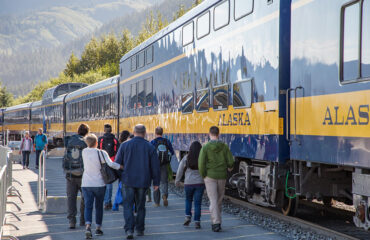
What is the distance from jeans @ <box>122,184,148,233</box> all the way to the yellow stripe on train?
250 centimetres

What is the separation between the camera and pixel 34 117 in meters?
45.5

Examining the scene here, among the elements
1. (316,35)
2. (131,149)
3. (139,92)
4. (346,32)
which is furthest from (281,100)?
(139,92)

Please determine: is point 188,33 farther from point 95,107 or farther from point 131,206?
point 95,107

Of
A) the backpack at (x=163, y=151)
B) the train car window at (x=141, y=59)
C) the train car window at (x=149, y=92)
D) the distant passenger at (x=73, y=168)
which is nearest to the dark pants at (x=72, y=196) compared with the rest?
the distant passenger at (x=73, y=168)

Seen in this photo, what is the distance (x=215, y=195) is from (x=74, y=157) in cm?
239

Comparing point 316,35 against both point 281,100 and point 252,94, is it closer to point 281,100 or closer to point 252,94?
point 281,100

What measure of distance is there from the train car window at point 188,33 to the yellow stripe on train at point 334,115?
4879 mm

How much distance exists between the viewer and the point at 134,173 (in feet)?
26.3

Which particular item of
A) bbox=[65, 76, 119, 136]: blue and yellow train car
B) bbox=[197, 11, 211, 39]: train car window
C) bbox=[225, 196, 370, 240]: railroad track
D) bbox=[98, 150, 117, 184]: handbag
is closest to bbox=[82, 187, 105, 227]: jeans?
bbox=[98, 150, 117, 184]: handbag

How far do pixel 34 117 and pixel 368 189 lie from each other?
41.8 meters

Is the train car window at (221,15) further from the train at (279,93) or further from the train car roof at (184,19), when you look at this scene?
the train car roof at (184,19)

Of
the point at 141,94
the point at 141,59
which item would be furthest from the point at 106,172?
the point at 141,59

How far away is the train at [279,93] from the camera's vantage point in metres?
6.65

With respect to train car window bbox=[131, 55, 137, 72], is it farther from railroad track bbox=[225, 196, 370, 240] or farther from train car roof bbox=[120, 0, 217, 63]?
railroad track bbox=[225, 196, 370, 240]
